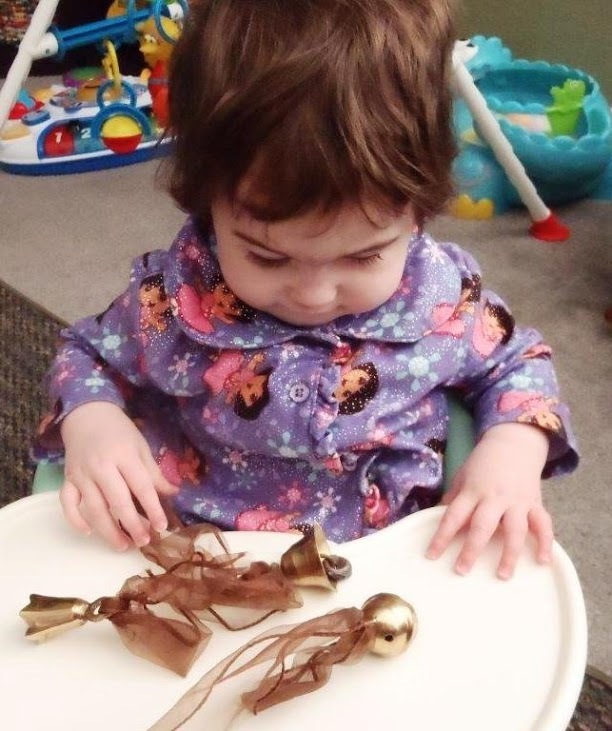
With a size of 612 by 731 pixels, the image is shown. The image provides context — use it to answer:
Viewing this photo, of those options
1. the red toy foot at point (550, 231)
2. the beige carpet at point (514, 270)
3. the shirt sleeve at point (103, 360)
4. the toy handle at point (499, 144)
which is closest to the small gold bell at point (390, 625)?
the shirt sleeve at point (103, 360)

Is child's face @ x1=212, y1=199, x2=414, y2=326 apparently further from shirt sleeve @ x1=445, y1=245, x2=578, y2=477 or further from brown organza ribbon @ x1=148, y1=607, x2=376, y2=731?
brown organza ribbon @ x1=148, y1=607, x2=376, y2=731

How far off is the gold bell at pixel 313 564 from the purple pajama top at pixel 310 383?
99 millimetres

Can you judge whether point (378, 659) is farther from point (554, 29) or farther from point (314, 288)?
point (554, 29)

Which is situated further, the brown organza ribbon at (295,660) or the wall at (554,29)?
the wall at (554,29)

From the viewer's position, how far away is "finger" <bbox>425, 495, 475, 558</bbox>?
0.51 meters

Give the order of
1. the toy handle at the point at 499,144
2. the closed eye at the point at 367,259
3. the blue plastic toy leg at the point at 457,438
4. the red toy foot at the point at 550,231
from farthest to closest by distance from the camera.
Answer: the red toy foot at the point at 550,231 → the toy handle at the point at 499,144 → the blue plastic toy leg at the point at 457,438 → the closed eye at the point at 367,259

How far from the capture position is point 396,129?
0.50 m

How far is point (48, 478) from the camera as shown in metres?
0.64

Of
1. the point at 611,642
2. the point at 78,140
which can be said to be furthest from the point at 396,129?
the point at 78,140

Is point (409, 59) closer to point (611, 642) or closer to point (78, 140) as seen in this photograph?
point (611, 642)

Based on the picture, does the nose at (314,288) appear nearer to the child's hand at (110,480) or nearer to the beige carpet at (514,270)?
the child's hand at (110,480)

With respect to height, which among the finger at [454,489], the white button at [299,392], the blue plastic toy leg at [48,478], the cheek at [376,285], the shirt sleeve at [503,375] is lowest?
the blue plastic toy leg at [48,478]

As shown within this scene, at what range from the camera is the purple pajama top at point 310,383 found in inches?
23.5

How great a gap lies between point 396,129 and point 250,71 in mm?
85
